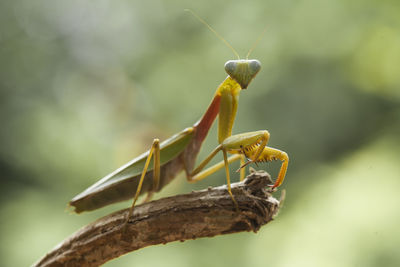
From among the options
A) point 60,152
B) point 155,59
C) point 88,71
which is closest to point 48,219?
point 60,152

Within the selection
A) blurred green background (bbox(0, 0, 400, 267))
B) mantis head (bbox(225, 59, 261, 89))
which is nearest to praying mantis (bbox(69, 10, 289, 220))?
mantis head (bbox(225, 59, 261, 89))

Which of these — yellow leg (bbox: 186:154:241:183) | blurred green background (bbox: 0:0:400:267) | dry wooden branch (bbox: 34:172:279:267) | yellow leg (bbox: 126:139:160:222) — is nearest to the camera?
dry wooden branch (bbox: 34:172:279:267)

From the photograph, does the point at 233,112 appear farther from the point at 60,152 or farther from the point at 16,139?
the point at 16,139

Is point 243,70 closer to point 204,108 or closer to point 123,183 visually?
point 123,183

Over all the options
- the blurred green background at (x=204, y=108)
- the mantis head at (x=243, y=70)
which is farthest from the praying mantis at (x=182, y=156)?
the blurred green background at (x=204, y=108)

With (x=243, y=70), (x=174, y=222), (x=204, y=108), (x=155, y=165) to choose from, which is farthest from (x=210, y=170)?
(x=204, y=108)

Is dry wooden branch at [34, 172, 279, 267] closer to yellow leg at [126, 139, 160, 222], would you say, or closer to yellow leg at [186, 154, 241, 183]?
yellow leg at [126, 139, 160, 222]
